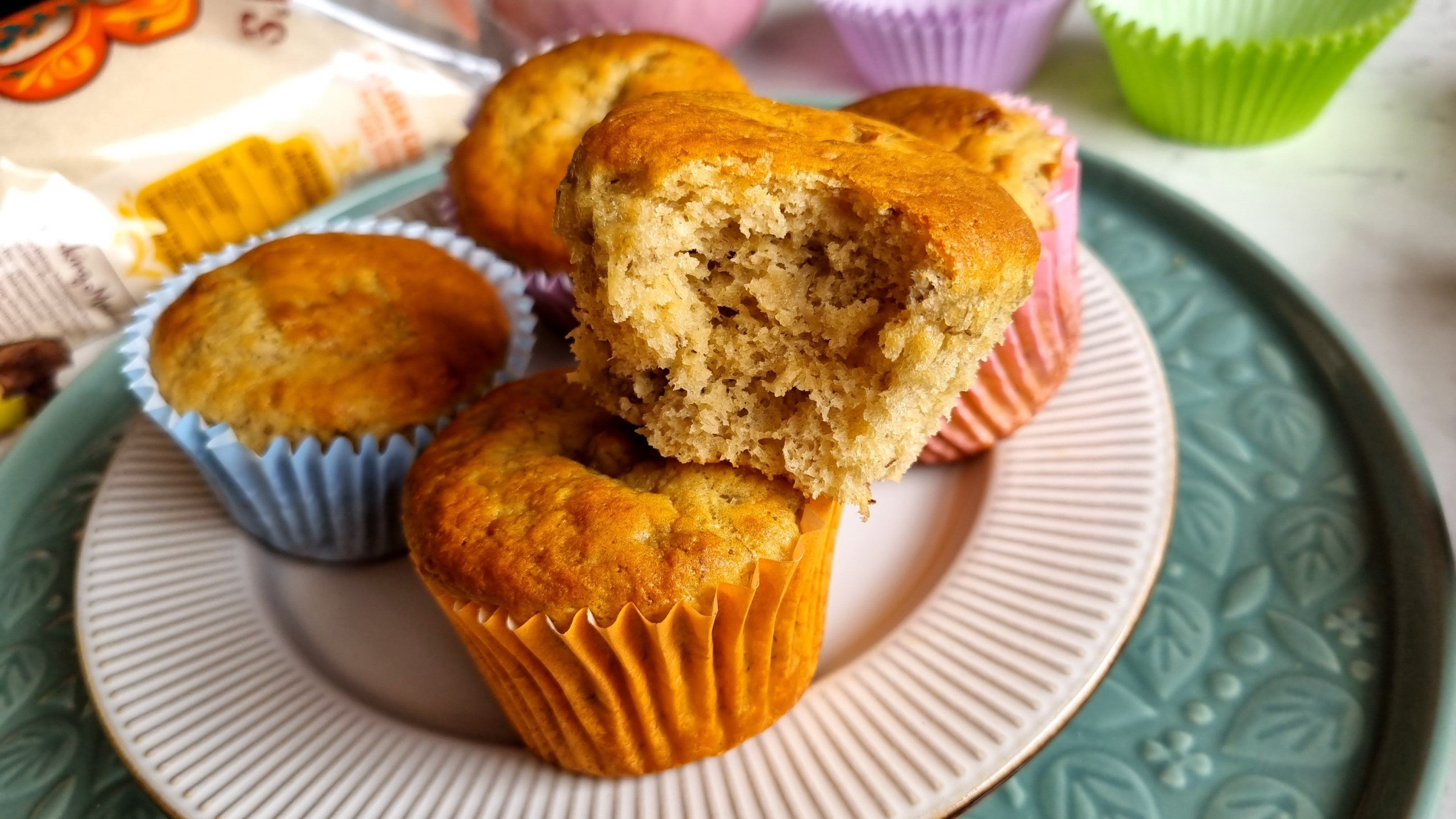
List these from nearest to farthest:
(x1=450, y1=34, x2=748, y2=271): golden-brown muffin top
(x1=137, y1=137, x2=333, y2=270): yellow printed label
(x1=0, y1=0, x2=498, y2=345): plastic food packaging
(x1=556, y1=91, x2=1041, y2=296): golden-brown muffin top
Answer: (x1=556, y1=91, x2=1041, y2=296): golden-brown muffin top, (x1=450, y1=34, x2=748, y2=271): golden-brown muffin top, (x1=0, y1=0, x2=498, y2=345): plastic food packaging, (x1=137, y1=137, x2=333, y2=270): yellow printed label

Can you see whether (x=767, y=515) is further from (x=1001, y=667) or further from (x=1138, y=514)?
(x=1138, y=514)

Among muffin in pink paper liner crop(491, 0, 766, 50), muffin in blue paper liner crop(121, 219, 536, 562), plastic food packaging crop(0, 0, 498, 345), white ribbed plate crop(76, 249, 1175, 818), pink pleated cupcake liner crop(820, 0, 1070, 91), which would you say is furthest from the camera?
muffin in pink paper liner crop(491, 0, 766, 50)

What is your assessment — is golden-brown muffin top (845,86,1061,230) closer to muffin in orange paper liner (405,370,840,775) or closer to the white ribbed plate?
the white ribbed plate

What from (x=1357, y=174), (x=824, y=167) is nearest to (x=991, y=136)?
(x=824, y=167)

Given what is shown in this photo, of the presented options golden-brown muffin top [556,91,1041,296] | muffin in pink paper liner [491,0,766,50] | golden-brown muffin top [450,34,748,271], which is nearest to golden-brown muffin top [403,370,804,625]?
Result: golden-brown muffin top [556,91,1041,296]

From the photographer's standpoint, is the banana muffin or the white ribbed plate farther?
the white ribbed plate

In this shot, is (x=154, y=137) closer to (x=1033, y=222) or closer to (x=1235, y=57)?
(x=1033, y=222)
